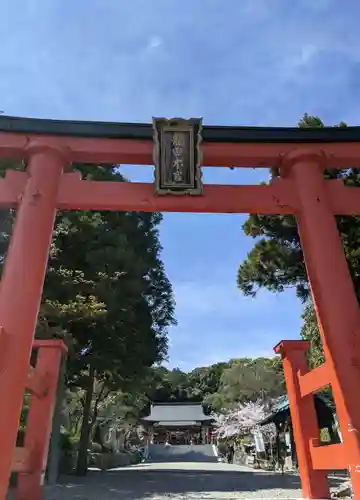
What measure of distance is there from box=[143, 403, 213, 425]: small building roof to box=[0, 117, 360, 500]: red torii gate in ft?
139

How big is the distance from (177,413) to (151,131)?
4627 centimetres

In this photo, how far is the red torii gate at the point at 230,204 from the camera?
4172mm

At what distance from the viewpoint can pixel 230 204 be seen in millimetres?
5266

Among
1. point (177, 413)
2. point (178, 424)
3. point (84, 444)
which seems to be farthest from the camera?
point (177, 413)

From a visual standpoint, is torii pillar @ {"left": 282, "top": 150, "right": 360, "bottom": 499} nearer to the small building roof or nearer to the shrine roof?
the shrine roof

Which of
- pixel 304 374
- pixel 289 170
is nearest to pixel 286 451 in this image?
pixel 304 374

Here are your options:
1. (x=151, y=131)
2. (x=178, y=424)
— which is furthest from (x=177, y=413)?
(x=151, y=131)

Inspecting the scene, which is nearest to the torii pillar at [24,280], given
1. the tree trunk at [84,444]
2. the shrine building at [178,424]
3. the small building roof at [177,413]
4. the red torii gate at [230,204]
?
the red torii gate at [230,204]

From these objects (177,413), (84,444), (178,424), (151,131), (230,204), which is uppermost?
(177,413)

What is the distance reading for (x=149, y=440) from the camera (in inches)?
1767

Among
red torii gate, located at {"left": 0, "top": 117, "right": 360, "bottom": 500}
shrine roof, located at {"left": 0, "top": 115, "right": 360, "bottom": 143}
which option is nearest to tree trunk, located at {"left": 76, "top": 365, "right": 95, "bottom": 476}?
red torii gate, located at {"left": 0, "top": 117, "right": 360, "bottom": 500}

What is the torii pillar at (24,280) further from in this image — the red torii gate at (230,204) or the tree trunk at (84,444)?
the tree trunk at (84,444)

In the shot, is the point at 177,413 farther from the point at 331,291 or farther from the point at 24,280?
the point at 24,280

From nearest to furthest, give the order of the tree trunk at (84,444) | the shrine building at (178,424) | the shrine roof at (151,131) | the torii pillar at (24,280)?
the torii pillar at (24,280) → the shrine roof at (151,131) → the tree trunk at (84,444) → the shrine building at (178,424)
